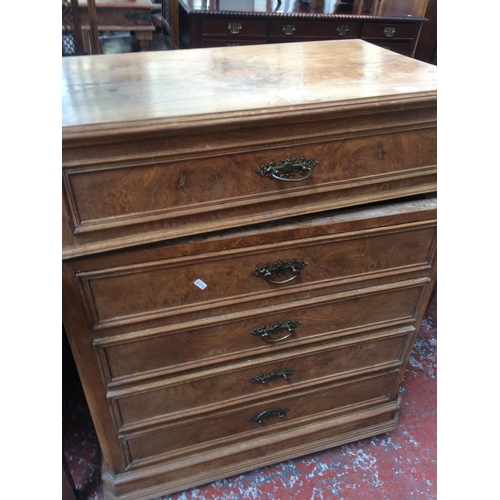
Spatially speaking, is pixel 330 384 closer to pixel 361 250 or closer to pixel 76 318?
pixel 361 250

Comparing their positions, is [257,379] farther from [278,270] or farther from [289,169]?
[289,169]

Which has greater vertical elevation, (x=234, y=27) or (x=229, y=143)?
(x=234, y=27)

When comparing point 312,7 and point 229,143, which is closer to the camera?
point 229,143

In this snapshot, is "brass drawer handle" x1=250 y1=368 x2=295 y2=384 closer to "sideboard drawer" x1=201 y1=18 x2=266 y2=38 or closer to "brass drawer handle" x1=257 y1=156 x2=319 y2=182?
"brass drawer handle" x1=257 y1=156 x2=319 y2=182

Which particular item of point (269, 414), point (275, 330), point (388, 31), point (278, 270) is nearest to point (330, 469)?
point (269, 414)

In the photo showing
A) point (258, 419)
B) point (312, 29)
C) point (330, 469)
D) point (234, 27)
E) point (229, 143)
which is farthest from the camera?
point (312, 29)

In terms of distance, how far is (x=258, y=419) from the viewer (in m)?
1.14

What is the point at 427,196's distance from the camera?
940 mm

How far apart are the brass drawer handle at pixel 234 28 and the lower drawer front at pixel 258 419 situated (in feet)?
4.98

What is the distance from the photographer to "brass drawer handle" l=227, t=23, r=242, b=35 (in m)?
1.86

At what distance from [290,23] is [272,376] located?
1580 millimetres

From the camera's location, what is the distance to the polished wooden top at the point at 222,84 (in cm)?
67

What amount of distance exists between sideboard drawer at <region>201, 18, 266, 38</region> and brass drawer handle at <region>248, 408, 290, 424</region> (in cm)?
153

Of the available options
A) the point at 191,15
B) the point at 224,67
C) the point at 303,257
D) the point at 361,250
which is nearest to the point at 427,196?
the point at 361,250
